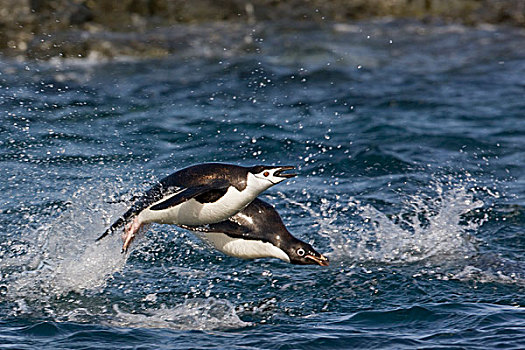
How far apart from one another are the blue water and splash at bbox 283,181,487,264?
3 cm

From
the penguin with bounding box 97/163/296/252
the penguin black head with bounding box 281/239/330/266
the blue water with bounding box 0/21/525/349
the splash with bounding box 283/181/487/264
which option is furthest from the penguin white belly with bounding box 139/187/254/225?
the splash with bounding box 283/181/487/264

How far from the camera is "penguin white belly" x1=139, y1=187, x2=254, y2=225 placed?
6395 millimetres

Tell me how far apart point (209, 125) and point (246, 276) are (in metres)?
4.79

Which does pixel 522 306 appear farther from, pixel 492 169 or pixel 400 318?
pixel 492 169

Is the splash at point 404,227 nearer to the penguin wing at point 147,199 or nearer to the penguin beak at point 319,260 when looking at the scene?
the penguin beak at point 319,260

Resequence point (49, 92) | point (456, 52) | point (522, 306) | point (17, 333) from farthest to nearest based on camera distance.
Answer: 1. point (456, 52)
2. point (49, 92)
3. point (522, 306)
4. point (17, 333)

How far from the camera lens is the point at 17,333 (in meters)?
5.84

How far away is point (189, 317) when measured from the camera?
20.4 feet

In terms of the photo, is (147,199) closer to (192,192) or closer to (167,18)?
(192,192)

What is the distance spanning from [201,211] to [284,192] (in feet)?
9.54

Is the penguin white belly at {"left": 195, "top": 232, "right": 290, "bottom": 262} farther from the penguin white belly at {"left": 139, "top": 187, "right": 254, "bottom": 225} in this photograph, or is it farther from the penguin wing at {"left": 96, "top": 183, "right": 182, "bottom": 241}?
the penguin wing at {"left": 96, "top": 183, "right": 182, "bottom": 241}

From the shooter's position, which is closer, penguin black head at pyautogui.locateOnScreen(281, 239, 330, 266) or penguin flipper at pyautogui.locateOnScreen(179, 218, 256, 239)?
penguin black head at pyautogui.locateOnScreen(281, 239, 330, 266)

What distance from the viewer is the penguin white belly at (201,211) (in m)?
6.39

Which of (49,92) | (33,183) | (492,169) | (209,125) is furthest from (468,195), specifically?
(49,92)
